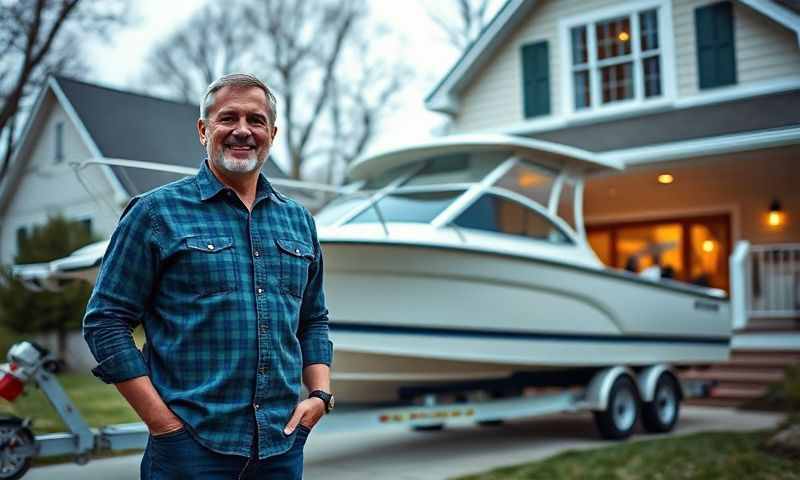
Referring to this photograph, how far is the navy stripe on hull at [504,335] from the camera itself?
263 inches

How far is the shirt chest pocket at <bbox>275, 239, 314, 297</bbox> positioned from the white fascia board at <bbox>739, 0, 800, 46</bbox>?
1014 cm

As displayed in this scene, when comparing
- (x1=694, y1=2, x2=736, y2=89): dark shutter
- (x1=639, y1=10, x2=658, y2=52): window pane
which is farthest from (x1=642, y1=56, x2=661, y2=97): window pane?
(x1=694, y1=2, x2=736, y2=89): dark shutter

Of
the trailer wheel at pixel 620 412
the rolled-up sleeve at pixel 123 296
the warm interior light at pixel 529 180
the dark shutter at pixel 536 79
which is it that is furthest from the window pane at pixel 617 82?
the rolled-up sleeve at pixel 123 296

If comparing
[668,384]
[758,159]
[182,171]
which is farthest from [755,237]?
[182,171]

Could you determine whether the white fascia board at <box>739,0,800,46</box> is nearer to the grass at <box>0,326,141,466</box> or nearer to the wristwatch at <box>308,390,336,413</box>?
the grass at <box>0,326,141,466</box>

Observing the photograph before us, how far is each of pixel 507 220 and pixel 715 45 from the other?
569 cm

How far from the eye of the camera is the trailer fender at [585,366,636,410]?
27.9 feet

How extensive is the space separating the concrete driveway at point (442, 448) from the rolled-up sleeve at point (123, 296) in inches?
178

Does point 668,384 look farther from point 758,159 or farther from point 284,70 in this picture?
point 284,70

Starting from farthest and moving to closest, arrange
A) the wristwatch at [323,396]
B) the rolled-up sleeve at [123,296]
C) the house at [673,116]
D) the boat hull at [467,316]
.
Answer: the house at [673,116] < the boat hull at [467,316] < the wristwatch at [323,396] < the rolled-up sleeve at [123,296]

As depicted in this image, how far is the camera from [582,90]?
1293cm

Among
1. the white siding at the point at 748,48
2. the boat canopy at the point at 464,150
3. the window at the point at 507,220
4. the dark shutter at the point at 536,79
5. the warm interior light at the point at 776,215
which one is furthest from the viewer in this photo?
the warm interior light at the point at 776,215

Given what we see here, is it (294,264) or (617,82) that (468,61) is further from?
(294,264)

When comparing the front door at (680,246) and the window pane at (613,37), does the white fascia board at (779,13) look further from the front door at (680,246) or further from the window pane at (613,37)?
the front door at (680,246)
